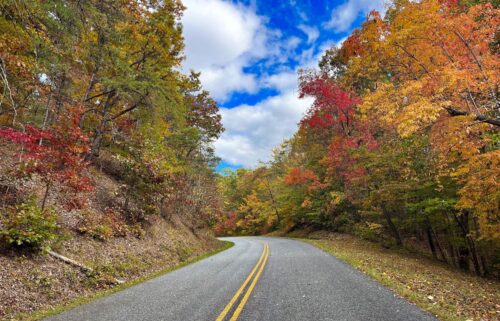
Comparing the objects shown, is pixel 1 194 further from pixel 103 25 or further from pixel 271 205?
pixel 271 205

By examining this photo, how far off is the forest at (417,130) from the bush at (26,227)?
10706 millimetres

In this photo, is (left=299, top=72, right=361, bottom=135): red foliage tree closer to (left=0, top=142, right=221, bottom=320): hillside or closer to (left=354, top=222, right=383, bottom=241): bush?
(left=354, top=222, right=383, bottom=241): bush

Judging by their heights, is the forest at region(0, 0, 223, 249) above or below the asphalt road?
above

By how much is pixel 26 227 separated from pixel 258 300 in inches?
263

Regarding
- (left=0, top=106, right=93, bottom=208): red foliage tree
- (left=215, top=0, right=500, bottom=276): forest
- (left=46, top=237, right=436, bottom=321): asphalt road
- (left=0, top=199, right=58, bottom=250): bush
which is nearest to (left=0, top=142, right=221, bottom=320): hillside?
(left=0, top=199, right=58, bottom=250): bush

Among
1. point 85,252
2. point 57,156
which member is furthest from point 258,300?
point 57,156

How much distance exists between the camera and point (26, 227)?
800 cm

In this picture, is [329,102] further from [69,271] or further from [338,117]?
[69,271]

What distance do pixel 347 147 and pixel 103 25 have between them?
16.2 m

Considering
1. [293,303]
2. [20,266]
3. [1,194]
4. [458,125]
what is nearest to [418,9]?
[458,125]

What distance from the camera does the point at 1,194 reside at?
927 centimetres

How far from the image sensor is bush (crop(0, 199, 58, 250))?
758 centimetres

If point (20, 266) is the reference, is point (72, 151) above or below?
above

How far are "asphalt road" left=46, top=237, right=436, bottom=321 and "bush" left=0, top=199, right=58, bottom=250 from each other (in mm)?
2653
